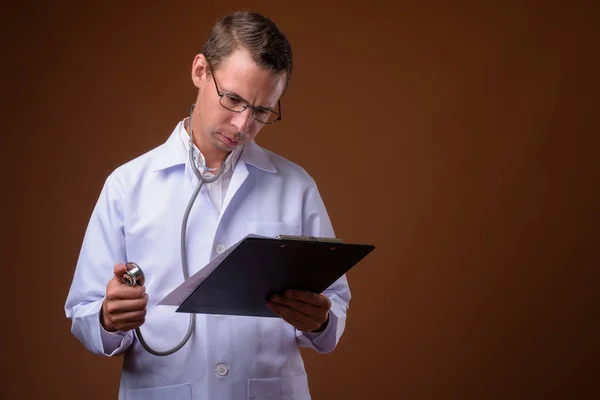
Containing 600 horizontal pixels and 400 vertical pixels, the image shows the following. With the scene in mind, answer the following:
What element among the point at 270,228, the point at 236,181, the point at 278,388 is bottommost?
the point at 278,388

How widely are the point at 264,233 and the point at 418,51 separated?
149cm

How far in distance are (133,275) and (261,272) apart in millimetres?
248

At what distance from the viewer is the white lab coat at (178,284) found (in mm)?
1646

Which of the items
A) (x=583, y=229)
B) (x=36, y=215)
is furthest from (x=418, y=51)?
(x=36, y=215)

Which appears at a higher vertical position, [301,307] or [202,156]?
[202,156]

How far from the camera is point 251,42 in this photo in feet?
5.50

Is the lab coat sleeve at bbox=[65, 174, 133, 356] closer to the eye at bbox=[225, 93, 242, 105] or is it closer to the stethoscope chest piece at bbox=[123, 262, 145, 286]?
the stethoscope chest piece at bbox=[123, 262, 145, 286]

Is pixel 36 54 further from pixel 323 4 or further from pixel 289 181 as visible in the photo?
pixel 289 181

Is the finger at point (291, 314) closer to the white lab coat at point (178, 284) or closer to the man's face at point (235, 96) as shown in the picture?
the white lab coat at point (178, 284)

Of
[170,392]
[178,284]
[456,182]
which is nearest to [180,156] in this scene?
Result: [178,284]

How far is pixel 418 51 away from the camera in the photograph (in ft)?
9.75

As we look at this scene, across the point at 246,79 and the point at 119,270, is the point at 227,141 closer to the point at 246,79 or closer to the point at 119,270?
the point at 246,79

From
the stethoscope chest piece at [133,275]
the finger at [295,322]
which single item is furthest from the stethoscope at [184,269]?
the finger at [295,322]

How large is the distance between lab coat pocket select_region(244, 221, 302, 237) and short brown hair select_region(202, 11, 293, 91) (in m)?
0.36
